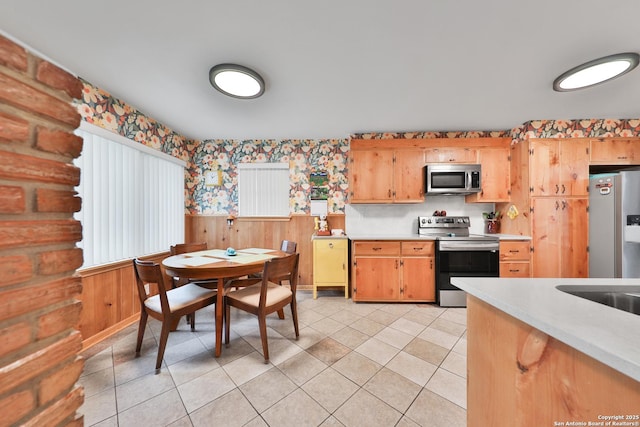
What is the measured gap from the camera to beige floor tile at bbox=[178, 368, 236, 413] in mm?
1432

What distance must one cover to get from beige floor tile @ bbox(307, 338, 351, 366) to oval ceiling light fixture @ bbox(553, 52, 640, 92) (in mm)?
3035

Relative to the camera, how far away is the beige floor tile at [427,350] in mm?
1842

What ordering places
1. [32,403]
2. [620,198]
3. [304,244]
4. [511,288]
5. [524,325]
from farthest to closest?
[304,244] < [620,198] < [511,288] < [524,325] < [32,403]

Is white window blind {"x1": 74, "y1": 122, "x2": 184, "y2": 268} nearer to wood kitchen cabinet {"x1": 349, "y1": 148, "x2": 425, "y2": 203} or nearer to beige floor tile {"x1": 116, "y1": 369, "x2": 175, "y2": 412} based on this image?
beige floor tile {"x1": 116, "y1": 369, "x2": 175, "y2": 412}

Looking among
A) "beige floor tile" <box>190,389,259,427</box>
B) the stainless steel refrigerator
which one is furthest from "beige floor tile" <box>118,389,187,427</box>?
the stainless steel refrigerator

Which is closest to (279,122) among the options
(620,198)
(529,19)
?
(529,19)

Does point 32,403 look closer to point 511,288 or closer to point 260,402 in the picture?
point 260,402

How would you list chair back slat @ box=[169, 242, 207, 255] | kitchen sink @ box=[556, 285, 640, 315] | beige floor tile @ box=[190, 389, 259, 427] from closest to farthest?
kitchen sink @ box=[556, 285, 640, 315]
beige floor tile @ box=[190, 389, 259, 427]
chair back slat @ box=[169, 242, 207, 255]

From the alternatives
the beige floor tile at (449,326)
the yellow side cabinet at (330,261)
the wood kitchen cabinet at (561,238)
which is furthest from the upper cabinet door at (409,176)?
the beige floor tile at (449,326)

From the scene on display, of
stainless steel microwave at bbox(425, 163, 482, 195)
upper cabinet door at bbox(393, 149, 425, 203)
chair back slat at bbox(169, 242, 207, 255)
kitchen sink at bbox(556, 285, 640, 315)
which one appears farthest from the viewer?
upper cabinet door at bbox(393, 149, 425, 203)

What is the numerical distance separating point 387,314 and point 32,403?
8.85ft

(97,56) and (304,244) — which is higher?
(97,56)

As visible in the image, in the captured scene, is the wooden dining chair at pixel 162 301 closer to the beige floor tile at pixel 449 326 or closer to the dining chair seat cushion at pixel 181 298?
the dining chair seat cushion at pixel 181 298

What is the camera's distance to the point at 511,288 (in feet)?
2.97
